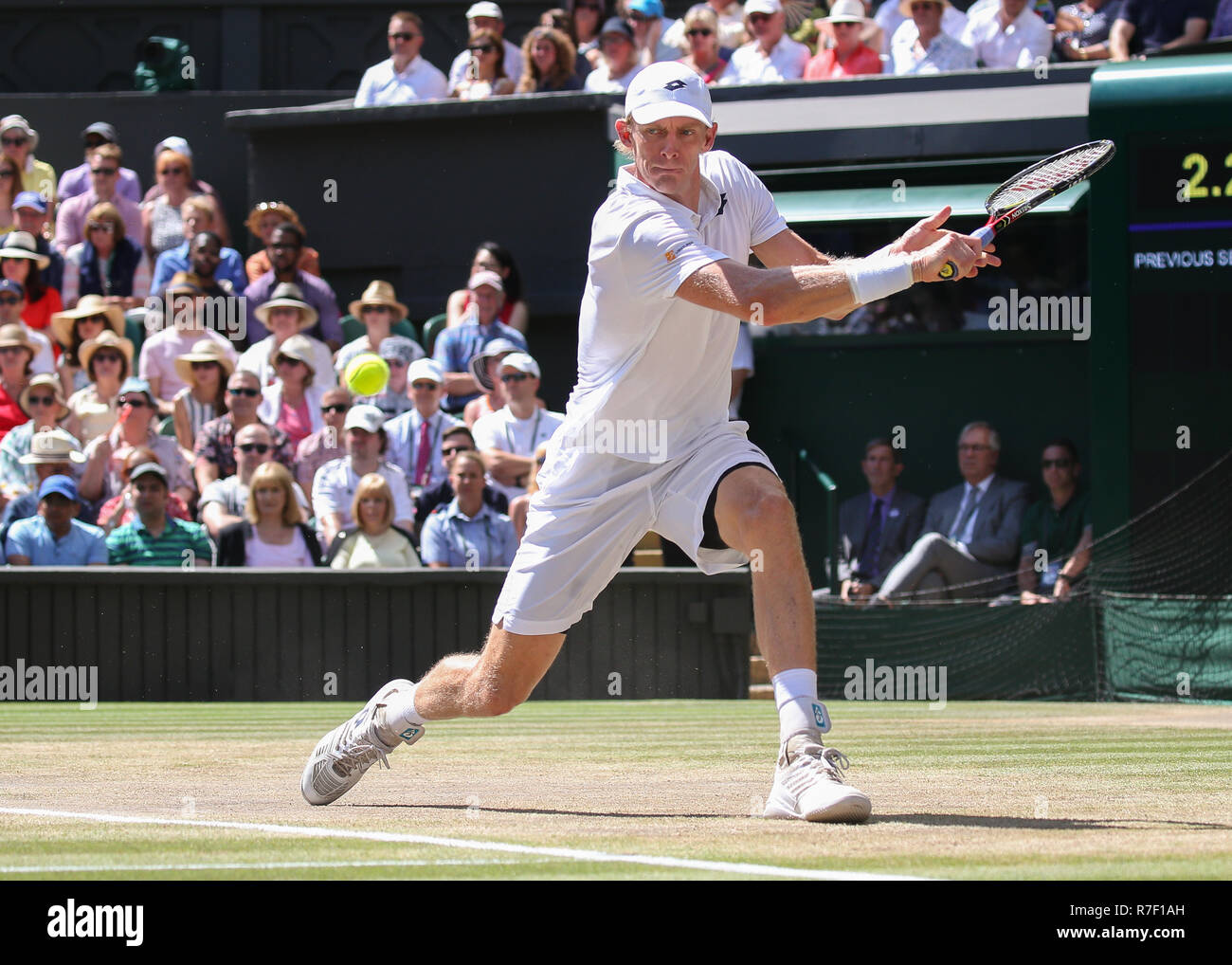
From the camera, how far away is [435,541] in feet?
42.4

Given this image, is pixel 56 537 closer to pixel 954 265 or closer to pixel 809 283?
pixel 809 283

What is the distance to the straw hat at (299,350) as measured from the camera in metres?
14.1

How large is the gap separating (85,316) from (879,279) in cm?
1090

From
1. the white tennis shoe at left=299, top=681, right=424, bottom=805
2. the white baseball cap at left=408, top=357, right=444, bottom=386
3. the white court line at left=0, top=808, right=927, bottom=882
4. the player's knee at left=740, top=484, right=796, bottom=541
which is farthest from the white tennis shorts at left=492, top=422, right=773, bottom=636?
the white baseball cap at left=408, top=357, right=444, bottom=386

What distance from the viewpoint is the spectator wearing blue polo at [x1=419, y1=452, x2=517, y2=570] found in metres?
12.8

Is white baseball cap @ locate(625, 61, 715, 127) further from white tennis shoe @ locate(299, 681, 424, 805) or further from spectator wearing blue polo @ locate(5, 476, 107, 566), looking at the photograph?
spectator wearing blue polo @ locate(5, 476, 107, 566)

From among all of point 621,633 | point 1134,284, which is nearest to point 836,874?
point 621,633

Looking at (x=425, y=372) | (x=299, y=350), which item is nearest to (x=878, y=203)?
(x=425, y=372)

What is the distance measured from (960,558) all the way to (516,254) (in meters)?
5.57

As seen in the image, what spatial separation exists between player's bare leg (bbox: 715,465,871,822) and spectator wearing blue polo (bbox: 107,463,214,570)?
25.8 feet

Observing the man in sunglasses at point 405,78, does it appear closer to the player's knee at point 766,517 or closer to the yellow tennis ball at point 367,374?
the yellow tennis ball at point 367,374

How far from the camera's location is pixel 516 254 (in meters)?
17.1

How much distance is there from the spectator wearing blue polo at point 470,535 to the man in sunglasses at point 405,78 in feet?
18.0
